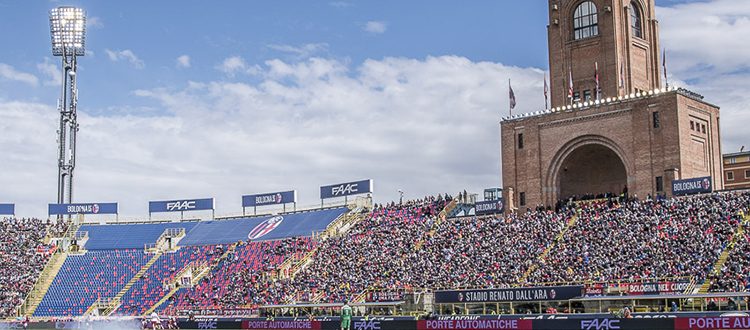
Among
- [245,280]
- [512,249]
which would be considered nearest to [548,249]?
[512,249]

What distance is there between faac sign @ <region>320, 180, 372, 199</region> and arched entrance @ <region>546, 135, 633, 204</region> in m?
22.4

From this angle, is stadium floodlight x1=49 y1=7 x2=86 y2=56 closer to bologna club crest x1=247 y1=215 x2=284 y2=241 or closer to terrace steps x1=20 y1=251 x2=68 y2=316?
terrace steps x1=20 y1=251 x2=68 y2=316

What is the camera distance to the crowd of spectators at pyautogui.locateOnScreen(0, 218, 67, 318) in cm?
8856

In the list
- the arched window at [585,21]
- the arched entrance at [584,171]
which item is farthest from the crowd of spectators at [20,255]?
the arched window at [585,21]

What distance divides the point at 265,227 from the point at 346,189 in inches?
367

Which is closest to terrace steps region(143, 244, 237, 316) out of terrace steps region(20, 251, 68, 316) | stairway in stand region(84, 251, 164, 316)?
stairway in stand region(84, 251, 164, 316)

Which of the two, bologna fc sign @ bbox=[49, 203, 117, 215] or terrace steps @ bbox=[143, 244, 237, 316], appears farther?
bologna fc sign @ bbox=[49, 203, 117, 215]

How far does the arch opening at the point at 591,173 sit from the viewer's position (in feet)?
266

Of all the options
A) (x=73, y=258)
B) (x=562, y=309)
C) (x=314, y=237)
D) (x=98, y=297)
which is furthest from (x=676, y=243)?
(x=73, y=258)

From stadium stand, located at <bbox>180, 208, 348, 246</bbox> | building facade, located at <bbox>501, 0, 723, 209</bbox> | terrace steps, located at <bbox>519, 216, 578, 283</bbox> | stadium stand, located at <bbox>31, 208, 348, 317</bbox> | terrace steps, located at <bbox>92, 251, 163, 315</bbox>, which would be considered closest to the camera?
terrace steps, located at <bbox>519, 216, 578, 283</bbox>

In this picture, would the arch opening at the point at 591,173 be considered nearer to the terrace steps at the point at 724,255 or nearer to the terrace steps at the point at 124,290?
the terrace steps at the point at 724,255

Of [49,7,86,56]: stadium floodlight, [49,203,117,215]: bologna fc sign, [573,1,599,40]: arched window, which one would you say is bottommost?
[49,203,117,215]: bologna fc sign

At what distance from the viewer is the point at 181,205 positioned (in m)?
108

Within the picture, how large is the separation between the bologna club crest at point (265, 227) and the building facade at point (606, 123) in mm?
26837
